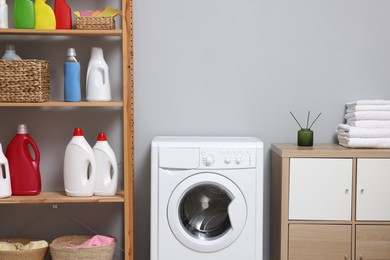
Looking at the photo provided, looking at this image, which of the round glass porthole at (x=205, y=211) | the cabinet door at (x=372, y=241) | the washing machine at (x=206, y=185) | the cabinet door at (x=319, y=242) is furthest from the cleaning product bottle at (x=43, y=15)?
the cabinet door at (x=372, y=241)

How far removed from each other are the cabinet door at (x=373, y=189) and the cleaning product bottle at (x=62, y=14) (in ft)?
5.47

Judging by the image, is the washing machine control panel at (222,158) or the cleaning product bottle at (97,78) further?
the cleaning product bottle at (97,78)

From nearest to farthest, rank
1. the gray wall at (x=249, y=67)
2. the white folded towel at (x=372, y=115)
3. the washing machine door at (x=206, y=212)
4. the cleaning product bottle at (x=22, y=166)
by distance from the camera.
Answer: the washing machine door at (x=206, y=212)
the cleaning product bottle at (x=22, y=166)
the white folded towel at (x=372, y=115)
the gray wall at (x=249, y=67)

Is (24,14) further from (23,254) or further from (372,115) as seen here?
(372,115)

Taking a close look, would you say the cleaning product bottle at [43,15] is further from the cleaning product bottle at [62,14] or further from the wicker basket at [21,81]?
the wicker basket at [21,81]

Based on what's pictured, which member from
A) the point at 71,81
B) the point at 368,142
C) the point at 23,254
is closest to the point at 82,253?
the point at 23,254

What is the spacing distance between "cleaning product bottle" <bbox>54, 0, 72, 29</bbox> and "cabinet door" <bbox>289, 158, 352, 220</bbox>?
138 centimetres

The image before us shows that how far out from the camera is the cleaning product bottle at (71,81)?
2.92 meters

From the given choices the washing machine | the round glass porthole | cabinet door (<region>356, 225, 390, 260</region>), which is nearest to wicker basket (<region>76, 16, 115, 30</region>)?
the washing machine

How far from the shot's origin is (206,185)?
2887 mm

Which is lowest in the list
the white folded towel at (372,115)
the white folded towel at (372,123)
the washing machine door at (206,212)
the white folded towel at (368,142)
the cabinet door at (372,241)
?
the cabinet door at (372,241)

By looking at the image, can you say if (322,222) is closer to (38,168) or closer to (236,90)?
(236,90)

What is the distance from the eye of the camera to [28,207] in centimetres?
325

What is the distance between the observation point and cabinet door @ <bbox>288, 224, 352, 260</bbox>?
9.50 ft
